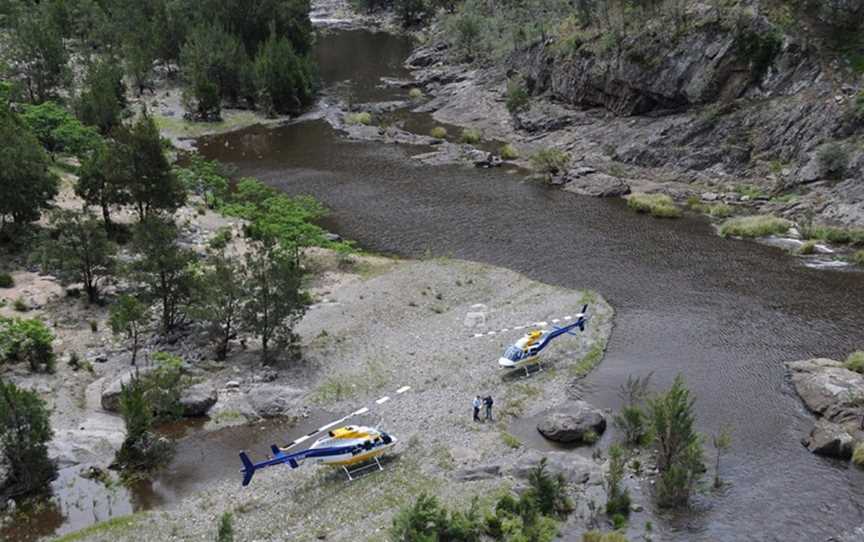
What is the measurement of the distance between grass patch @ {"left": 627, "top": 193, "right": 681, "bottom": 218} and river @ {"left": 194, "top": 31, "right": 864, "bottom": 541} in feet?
4.23

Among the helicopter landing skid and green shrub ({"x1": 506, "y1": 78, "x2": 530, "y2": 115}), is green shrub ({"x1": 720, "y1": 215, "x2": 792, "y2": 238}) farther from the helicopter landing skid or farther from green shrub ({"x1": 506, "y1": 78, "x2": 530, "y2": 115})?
the helicopter landing skid

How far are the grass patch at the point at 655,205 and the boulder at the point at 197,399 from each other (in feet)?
152

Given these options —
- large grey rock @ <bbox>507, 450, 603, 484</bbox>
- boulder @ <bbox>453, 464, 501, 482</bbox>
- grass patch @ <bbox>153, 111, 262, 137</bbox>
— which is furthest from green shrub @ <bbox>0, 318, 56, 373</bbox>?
grass patch @ <bbox>153, 111, 262, 137</bbox>

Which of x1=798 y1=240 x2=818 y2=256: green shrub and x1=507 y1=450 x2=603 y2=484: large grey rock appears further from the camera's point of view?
x1=798 y1=240 x2=818 y2=256: green shrub

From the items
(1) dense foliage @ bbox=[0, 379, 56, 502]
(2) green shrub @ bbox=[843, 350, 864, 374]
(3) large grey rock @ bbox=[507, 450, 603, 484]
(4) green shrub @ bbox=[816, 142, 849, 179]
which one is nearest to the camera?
(1) dense foliage @ bbox=[0, 379, 56, 502]

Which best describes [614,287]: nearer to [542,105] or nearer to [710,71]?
[710,71]

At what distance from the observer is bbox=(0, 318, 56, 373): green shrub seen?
44562mm

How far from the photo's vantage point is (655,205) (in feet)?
244

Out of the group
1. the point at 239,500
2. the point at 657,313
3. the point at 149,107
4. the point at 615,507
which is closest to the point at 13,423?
the point at 239,500

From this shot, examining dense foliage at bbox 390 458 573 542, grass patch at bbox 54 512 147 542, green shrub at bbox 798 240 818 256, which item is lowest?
grass patch at bbox 54 512 147 542

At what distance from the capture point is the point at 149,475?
37281 millimetres

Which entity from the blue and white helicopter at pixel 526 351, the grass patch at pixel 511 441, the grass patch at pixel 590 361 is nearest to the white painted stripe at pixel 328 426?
the grass patch at pixel 511 441

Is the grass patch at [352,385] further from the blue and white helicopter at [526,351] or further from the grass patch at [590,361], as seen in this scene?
the grass patch at [590,361]

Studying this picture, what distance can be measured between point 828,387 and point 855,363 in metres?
3.87
